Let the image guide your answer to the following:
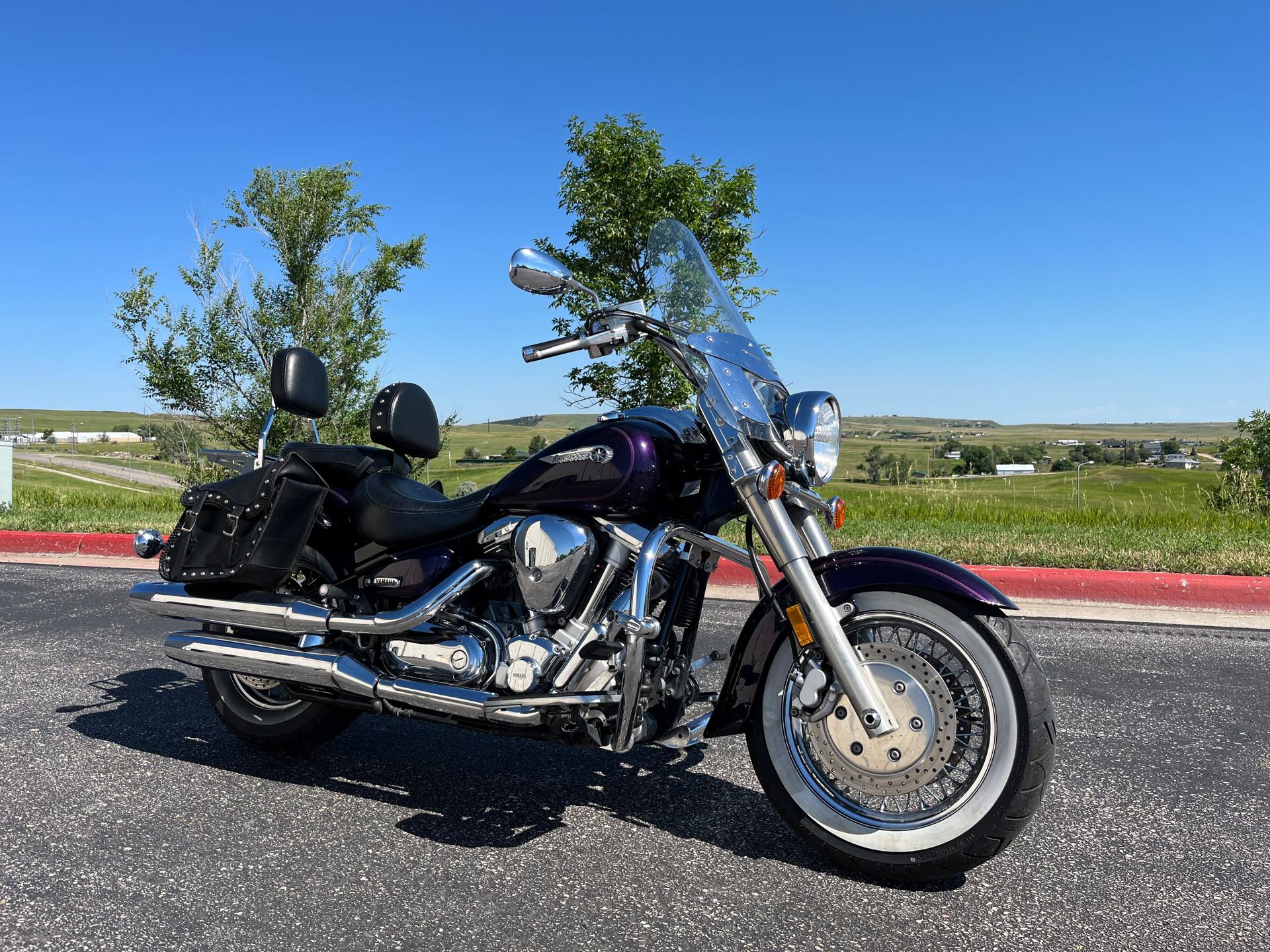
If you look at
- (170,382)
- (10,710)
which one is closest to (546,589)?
(10,710)

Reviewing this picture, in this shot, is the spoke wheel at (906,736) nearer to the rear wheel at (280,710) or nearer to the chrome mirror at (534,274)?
the chrome mirror at (534,274)

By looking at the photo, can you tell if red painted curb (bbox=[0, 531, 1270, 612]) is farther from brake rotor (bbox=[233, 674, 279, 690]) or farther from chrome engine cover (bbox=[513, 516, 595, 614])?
chrome engine cover (bbox=[513, 516, 595, 614])

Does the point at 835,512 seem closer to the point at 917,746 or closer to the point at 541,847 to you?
the point at 917,746

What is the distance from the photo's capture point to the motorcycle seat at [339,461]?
361 centimetres

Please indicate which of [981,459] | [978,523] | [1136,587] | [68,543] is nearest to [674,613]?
[1136,587]

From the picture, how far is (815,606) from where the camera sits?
2.68m

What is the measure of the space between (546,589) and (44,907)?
160 centimetres

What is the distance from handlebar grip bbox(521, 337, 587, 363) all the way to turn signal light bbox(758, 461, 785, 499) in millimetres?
743

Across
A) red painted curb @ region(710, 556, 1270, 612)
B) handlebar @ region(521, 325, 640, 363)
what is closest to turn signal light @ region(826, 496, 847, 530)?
handlebar @ region(521, 325, 640, 363)

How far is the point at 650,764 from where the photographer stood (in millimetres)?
3623

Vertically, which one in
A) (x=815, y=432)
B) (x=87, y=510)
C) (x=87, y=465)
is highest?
(x=815, y=432)

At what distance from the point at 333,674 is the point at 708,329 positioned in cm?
171

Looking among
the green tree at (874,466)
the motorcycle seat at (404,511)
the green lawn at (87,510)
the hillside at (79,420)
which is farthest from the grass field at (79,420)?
the motorcycle seat at (404,511)

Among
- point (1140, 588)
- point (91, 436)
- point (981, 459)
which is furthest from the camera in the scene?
point (91, 436)
